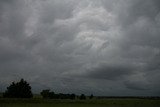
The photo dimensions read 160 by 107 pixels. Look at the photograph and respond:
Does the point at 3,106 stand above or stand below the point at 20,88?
below

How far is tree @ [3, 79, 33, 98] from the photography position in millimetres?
94188

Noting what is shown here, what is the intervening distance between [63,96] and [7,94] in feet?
103

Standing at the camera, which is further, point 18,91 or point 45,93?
point 45,93

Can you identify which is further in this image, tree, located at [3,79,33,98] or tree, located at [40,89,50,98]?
tree, located at [40,89,50,98]

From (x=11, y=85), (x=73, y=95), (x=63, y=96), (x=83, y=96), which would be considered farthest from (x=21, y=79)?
(x=83, y=96)

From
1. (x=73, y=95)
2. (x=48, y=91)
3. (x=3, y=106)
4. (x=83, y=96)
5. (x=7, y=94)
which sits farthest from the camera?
(x=83, y=96)

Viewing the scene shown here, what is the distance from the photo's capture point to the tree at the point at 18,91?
9419 centimetres

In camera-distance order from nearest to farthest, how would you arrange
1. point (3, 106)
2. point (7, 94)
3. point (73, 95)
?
point (3, 106) < point (7, 94) < point (73, 95)

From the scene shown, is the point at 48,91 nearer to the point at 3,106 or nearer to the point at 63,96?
the point at 63,96

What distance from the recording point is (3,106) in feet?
188

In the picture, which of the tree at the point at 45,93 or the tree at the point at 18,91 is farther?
the tree at the point at 45,93

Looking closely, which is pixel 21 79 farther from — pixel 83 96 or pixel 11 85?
pixel 83 96

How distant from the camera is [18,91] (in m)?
94.3

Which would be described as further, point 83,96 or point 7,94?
point 83,96
